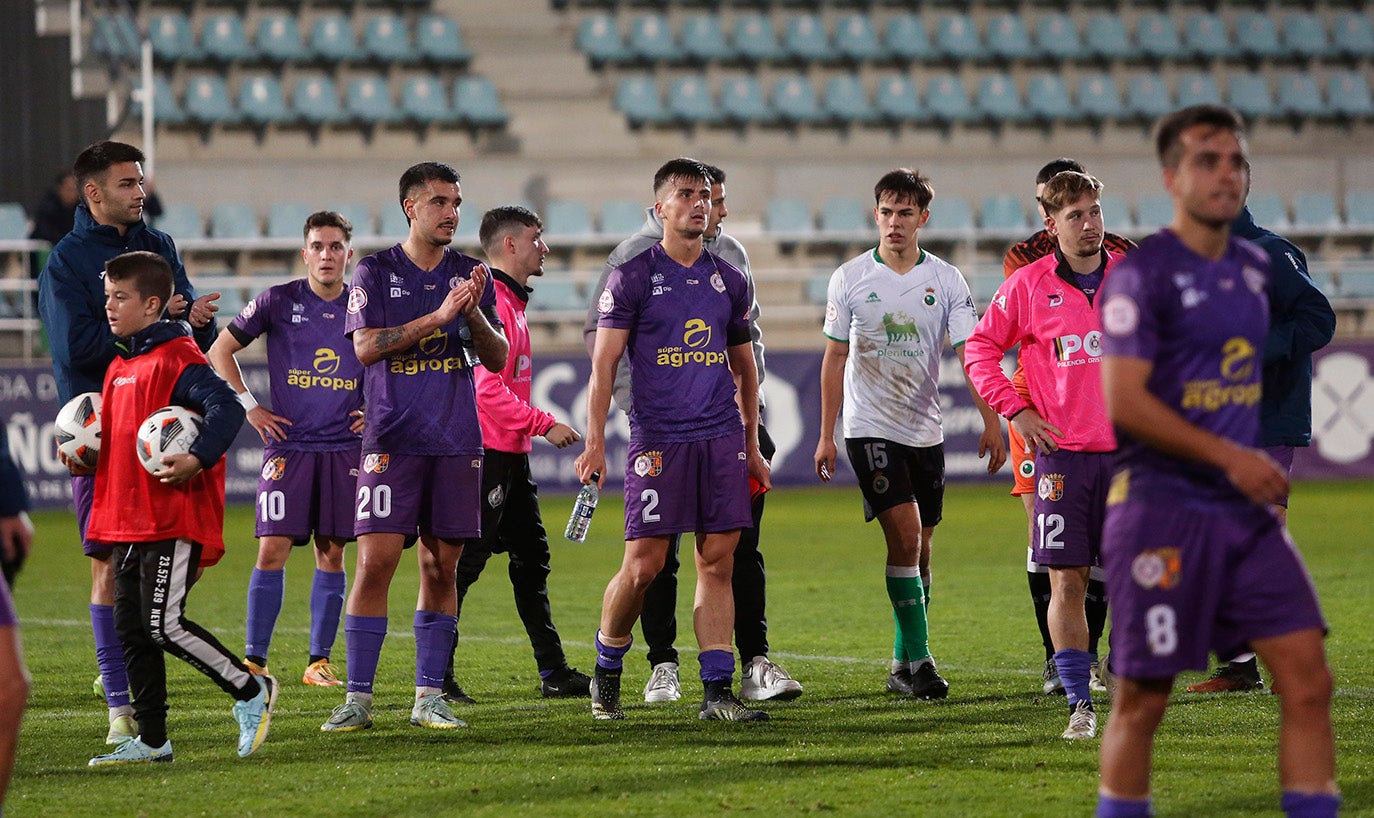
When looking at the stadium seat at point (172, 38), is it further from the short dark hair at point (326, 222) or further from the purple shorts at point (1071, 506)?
the purple shorts at point (1071, 506)

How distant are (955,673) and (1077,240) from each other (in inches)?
92.5

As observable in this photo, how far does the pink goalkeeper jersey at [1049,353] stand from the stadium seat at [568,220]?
49.3ft

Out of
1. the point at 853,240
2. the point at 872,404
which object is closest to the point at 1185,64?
the point at 853,240

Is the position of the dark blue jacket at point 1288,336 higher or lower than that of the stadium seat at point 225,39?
lower

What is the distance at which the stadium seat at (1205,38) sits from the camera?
2484 centimetres

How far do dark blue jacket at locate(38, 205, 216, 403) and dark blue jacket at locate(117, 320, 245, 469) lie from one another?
0.50 m

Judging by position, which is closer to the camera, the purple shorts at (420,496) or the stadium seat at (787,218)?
the purple shorts at (420,496)

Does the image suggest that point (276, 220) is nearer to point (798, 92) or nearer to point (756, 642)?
point (798, 92)

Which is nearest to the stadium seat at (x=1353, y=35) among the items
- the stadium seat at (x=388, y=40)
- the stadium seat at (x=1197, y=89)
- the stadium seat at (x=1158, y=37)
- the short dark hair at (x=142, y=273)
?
the stadium seat at (x=1197, y=89)

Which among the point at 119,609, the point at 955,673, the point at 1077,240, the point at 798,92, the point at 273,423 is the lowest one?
the point at 955,673

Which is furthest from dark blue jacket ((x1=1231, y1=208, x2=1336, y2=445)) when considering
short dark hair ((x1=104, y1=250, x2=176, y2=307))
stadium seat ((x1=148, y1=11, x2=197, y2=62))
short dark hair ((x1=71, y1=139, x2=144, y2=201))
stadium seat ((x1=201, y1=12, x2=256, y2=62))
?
stadium seat ((x1=148, y1=11, x2=197, y2=62))

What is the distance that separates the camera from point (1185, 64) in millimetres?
25172

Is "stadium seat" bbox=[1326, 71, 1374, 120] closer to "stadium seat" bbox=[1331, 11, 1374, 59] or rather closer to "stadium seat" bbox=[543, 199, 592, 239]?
"stadium seat" bbox=[1331, 11, 1374, 59]

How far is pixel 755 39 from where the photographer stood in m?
24.3
